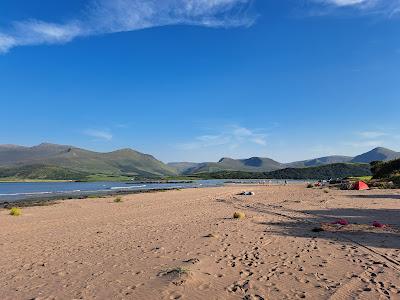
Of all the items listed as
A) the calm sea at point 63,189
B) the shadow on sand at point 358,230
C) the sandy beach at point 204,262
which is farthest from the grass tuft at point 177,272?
the calm sea at point 63,189

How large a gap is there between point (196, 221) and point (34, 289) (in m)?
13.3

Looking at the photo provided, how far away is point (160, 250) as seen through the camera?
14.1 metres

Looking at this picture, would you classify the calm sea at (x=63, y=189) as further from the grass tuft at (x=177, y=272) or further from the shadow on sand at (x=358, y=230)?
the grass tuft at (x=177, y=272)

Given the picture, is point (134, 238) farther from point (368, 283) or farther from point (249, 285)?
point (368, 283)

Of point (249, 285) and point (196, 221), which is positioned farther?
point (196, 221)

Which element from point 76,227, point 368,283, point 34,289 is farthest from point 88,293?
point 76,227

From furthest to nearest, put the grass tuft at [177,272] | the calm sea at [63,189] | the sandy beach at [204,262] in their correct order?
1. the calm sea at [63,189]
2. the grass tuft at [177,272]
3. the sandy beach at [204,262]

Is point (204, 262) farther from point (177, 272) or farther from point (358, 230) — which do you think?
point (358, 230)

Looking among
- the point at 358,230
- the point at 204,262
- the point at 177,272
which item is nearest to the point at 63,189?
the point at 358,230

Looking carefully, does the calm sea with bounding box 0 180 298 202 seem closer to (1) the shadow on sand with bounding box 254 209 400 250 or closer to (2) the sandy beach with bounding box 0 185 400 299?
(2) the sandy beach with bounding box 0 185 400 299

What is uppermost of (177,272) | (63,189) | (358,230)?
A: (63,189)

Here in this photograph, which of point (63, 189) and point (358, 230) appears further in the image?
point (63, 189)

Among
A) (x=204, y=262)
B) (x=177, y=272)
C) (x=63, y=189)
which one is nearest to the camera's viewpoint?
(x=177, y=272)

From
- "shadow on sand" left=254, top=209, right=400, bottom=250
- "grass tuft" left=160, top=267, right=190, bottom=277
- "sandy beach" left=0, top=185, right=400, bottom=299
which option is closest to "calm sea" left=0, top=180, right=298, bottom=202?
"sandy beach" left=0, top=185, right=400, bottom=299
